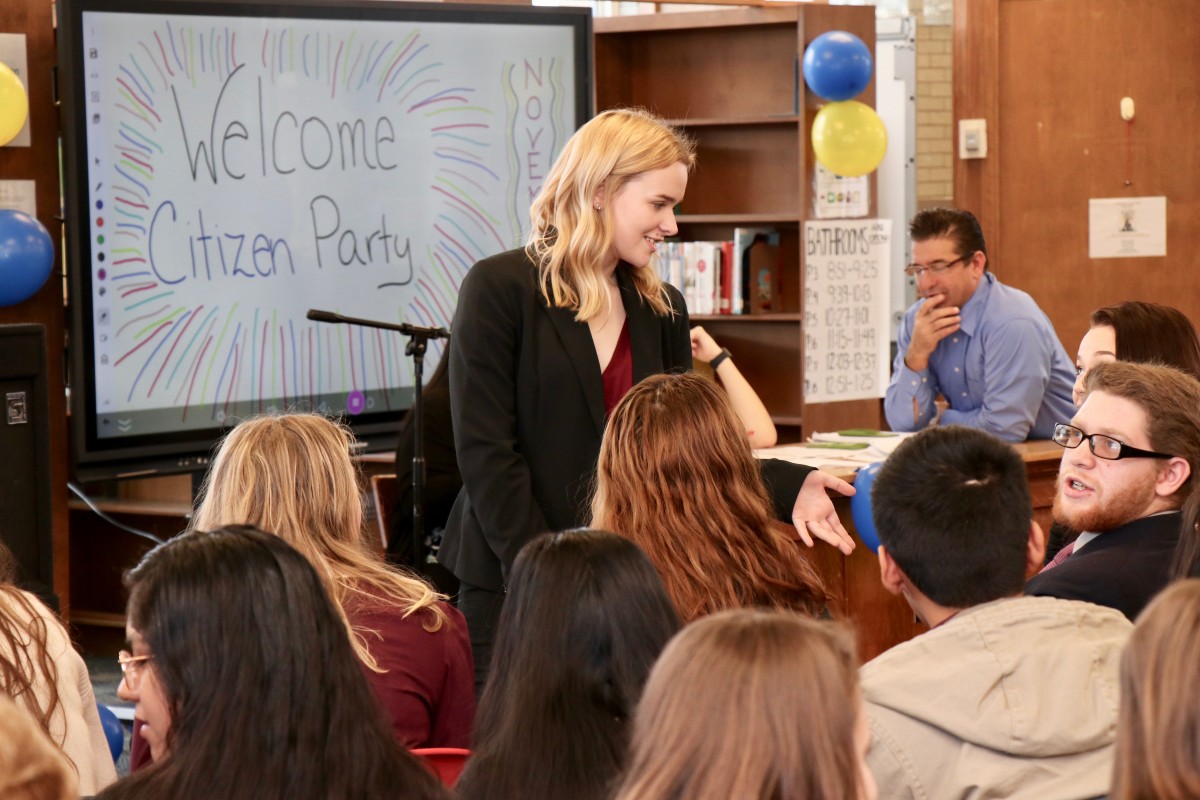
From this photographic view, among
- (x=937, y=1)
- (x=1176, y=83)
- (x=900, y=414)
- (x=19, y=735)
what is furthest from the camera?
(x=937, y=1)

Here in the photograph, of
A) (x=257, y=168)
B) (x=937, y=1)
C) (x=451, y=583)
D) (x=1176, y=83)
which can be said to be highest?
(x=937, y=1)

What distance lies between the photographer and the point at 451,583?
3973 millimetres

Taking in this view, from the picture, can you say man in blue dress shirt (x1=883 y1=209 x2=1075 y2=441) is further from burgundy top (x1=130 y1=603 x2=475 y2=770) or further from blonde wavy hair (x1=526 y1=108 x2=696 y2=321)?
burgundy top (x1=130 y1=603 x2=475 y2=770)

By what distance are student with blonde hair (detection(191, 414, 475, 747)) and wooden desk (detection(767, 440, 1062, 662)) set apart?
1.76 meters

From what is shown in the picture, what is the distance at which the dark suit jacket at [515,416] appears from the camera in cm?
246

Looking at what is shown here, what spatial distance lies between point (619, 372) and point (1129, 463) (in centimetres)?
88

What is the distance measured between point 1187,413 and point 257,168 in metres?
2.78

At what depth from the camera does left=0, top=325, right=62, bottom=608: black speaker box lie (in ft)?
11.8

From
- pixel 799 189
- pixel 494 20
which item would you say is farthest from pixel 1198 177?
pixel 494 20

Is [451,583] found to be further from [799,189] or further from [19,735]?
[19,735]

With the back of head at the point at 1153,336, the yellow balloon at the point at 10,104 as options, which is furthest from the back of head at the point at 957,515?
the yellow balloon at the point at 10,104

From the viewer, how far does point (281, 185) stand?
167 inches

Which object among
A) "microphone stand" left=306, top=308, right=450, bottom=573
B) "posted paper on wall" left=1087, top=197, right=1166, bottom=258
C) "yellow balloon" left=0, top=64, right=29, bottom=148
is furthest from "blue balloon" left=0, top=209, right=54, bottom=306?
"posted paper on wall" left=1087, top=197, right=1166, bottom=258

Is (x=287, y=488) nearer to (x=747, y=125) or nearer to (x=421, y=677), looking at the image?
(x=421, y=677)
